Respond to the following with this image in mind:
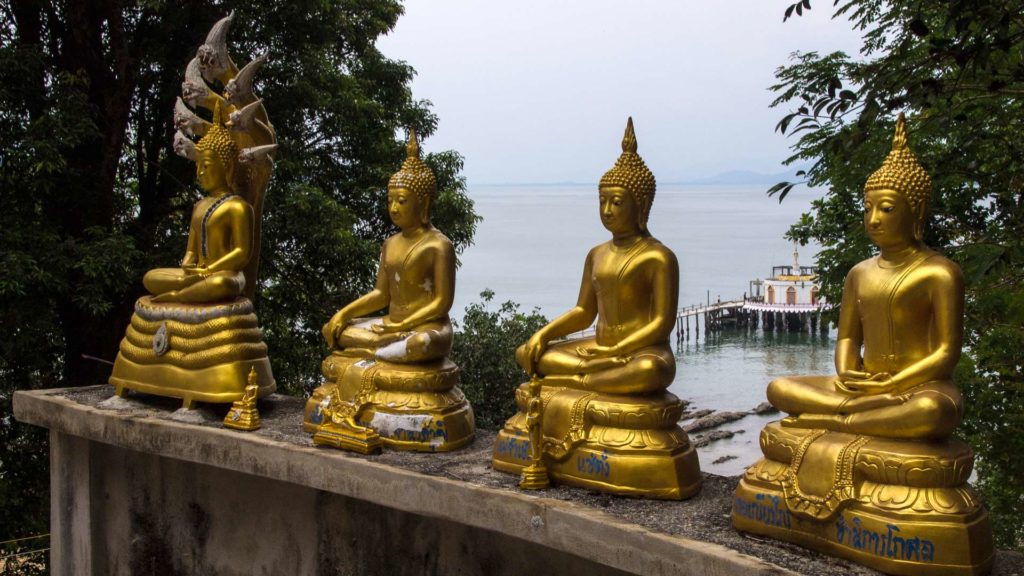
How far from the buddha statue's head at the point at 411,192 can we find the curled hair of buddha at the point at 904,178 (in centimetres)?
268

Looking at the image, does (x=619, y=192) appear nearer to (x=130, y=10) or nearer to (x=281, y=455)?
(x=281, y=455)

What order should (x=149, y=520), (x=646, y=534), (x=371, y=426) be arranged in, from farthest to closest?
(x=149, y=520) < (x=371, y=426) < (x=646, y=534)

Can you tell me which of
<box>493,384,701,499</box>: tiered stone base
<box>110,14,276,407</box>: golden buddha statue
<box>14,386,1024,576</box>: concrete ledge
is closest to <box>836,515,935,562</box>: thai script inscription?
<box>14,386,1024,576</box>: concrete ledge

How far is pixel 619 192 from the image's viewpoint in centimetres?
528

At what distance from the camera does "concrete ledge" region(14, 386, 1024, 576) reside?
15.2ft

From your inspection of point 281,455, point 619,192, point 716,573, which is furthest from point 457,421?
point 716,573

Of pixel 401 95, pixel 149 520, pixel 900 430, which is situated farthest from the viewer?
pixel 401 95

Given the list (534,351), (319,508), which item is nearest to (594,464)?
(534,351)

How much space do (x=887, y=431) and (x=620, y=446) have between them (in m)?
1.28

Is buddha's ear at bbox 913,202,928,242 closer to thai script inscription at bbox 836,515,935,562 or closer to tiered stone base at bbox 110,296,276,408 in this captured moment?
thai script inscription at bbox 836,515,935,562

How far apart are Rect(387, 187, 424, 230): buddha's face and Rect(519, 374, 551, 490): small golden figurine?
4.89 ft

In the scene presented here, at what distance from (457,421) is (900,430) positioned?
2.61 meters

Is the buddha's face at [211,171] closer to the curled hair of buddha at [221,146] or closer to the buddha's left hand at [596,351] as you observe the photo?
the curled hair of buddha at [221,146]

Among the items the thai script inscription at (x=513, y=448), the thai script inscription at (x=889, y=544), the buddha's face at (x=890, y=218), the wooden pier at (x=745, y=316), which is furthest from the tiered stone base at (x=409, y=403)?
the wooden pier at (x=745, y=316)
